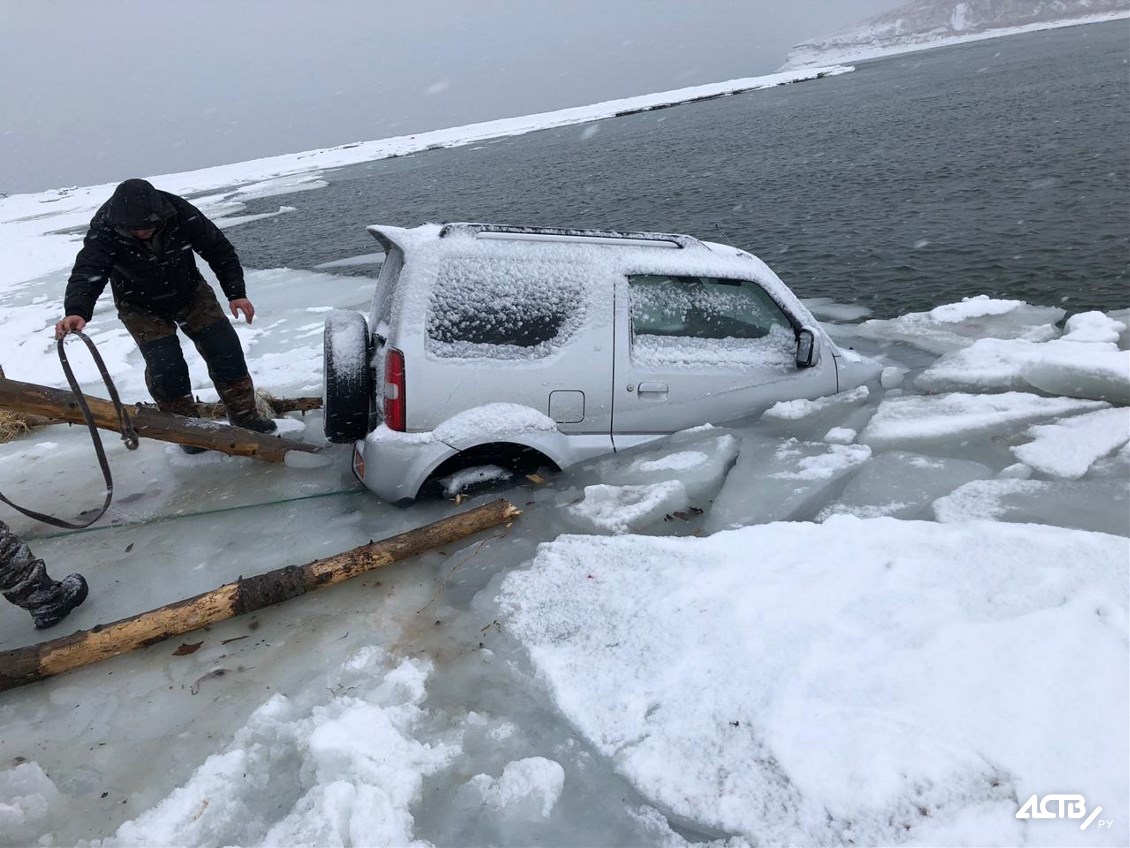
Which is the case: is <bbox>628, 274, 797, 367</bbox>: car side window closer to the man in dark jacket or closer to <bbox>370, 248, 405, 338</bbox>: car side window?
<bbox>370, 248, 405, 338</bbox>: car side window

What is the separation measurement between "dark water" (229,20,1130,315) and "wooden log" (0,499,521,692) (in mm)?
7715

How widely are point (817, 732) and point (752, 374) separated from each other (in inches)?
110

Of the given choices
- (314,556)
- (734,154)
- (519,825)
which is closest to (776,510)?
(519,825)

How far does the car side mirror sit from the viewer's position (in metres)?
4.78

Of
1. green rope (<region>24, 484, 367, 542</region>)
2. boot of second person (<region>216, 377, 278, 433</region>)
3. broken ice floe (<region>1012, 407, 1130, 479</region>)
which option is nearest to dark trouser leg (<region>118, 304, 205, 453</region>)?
boot of second person (<region>216, 377, 278, 433</region>)

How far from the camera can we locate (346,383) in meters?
4.34

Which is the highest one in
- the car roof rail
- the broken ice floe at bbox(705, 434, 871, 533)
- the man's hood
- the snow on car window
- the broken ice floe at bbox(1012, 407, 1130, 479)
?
the man's hood

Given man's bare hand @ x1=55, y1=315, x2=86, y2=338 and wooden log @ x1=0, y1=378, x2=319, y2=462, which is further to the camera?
wooden log @ x1=0, y1=378, x2=319, y2=462

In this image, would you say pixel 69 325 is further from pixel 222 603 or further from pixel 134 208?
pixel 222 603

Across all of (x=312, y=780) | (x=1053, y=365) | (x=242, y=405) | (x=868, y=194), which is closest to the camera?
(x=312, y=780)

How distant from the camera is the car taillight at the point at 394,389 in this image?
4.08 metres

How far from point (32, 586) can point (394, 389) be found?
211 centimetres

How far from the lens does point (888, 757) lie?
8.05ft

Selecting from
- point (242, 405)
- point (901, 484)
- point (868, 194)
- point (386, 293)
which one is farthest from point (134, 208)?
point (868, 194)
